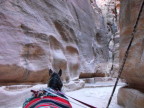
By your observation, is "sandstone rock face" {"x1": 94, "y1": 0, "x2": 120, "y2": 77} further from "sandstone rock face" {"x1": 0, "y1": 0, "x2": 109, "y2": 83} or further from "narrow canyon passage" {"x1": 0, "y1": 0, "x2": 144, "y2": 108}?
"sandstone rock face" {"x1": 0, "y1": 0, "x2": 109, "y2": 83}

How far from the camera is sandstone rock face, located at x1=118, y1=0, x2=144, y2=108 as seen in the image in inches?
147

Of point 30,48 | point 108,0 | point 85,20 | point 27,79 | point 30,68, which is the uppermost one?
point 108,0

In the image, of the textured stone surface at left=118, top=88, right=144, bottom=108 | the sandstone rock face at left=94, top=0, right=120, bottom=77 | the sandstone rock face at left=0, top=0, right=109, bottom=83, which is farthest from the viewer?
the sandstone rock face at left=94, top=0, right=120, bottom=77

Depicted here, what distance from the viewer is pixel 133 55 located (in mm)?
4016

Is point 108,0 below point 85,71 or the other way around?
the other way around

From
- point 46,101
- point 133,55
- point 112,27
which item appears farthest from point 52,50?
point 112,27

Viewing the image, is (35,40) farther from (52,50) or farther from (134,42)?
(134,42)

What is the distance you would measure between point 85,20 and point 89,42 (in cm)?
197

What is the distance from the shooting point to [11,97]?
5.47 metres

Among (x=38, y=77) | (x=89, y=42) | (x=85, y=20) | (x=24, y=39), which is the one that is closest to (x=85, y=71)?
(x=89, y=42)

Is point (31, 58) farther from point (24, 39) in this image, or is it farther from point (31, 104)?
point (31, 104)

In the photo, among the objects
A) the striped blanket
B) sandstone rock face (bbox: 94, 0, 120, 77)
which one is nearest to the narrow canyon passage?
the striped blanket

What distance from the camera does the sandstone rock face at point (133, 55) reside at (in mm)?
3744

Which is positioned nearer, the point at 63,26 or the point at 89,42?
the point at 63,26
